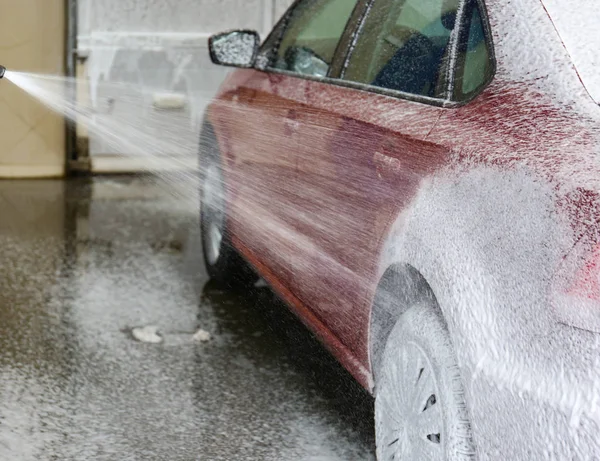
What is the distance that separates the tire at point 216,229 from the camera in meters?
5.15

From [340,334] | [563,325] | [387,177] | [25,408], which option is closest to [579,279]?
[563,325]

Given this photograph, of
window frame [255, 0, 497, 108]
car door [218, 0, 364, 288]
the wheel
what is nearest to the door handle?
car door [218, 0, 364, 288]

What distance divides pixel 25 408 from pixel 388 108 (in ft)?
5.95

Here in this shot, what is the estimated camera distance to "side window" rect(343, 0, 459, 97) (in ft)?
10.1

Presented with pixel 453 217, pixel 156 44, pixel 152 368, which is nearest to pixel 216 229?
pixel 152 368

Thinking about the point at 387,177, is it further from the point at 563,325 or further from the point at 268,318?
the point at 268,318

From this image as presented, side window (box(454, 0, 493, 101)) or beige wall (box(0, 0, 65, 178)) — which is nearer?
side window (box(454, 0, 493, 101))

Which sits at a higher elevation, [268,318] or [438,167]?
[438,167]

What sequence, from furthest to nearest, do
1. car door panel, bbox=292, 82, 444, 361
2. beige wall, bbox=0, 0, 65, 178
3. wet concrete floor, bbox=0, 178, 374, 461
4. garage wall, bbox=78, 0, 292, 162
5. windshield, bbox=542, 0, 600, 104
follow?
garage wall, bbox=78, 0, 292, 162 < beige wall, bbox=0, 0, 65, 178 < wet concrete floor, bbox=0, 178, 374, 461 < car door panel, bbox=292, 82, 444, 361 < windshield, bbox=542, 0, 600, 104

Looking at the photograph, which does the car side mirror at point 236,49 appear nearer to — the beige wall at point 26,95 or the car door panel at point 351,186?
the car door panel at point 351,186

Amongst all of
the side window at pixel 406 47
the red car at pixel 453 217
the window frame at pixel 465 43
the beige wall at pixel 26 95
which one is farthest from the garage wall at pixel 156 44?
the window frame at pixel 465 43

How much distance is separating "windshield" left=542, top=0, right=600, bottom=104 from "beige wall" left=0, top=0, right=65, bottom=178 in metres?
6.75

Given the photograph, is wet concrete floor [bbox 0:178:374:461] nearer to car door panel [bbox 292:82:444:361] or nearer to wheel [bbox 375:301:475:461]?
car door panel [bbox 292:82:444:361]

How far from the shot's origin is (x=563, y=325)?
2078 millimetres
